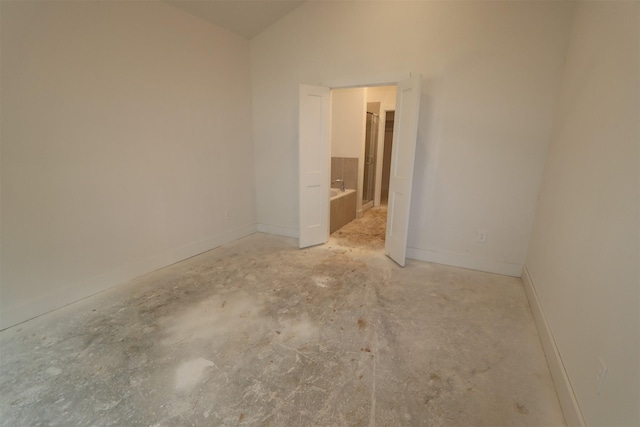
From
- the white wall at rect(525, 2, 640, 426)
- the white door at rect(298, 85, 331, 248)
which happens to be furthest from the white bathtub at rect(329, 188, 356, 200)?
the white wall at rect(525, 2, 640, 426)

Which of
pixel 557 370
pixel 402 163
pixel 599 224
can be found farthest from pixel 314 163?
pixel 557 370

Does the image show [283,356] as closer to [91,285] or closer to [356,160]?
[91,285]

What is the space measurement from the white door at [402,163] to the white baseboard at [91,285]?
2.28 metres

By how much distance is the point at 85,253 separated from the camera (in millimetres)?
2400

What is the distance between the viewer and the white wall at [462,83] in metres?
2.61

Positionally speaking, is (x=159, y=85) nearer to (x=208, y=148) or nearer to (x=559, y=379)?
(x=208, y=148)

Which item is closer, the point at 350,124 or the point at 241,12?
the point at 241,12

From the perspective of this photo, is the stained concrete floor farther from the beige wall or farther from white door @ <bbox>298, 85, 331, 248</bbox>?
the beige wall

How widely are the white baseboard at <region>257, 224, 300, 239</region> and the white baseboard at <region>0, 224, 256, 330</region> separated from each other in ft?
2.81

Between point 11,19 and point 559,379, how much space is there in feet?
13.1

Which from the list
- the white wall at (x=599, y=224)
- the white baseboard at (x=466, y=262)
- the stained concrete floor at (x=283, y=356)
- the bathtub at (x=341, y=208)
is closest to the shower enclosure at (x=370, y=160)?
the bathtub at (x=341, y=208)

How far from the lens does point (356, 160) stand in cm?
510

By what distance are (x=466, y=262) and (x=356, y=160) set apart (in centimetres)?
264

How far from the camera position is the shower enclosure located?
552 cm
